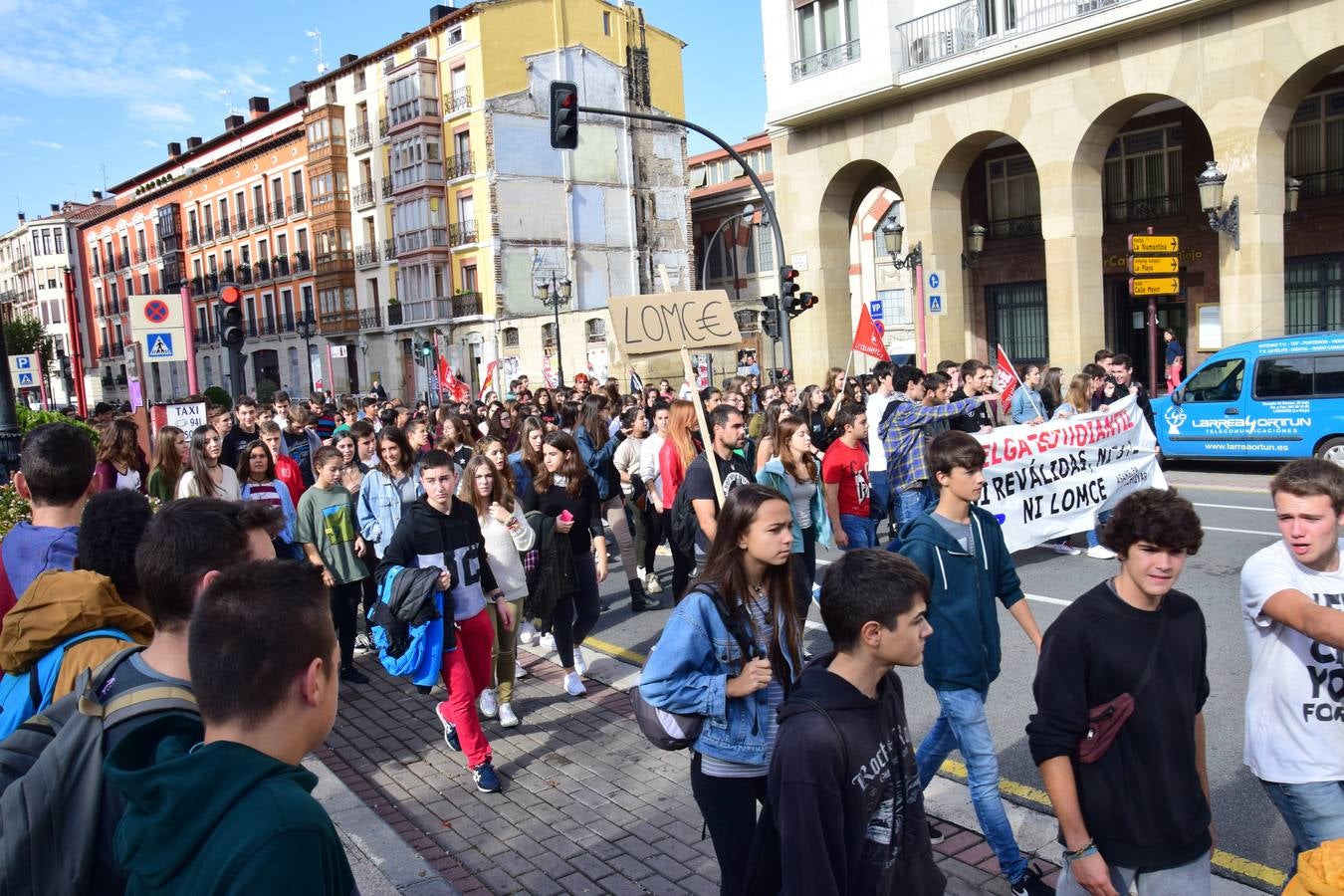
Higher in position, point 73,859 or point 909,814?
point 73,859

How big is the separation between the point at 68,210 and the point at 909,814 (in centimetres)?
10641

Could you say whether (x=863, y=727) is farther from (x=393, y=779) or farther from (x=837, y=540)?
(x=837, y=540)

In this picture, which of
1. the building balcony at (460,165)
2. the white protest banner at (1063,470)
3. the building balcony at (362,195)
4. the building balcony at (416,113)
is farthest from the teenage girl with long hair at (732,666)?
the building balcony at (362,195)

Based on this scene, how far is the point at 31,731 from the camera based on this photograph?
2.50m

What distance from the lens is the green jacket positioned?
1.77 m

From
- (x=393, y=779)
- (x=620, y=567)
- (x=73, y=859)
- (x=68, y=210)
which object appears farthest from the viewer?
(x=68, y=210)

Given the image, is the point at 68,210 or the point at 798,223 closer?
the point at 798,223

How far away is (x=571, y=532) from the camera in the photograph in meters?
7.80

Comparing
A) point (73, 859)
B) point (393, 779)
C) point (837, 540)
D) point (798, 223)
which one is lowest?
point (393, 779)

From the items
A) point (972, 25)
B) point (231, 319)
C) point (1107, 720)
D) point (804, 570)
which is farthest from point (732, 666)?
point (972, 25)

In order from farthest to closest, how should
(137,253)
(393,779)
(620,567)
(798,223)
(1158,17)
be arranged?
(137,253)
(798,223)
(1158,17)
(620,567)
(393,779)

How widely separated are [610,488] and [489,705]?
336 centimetres

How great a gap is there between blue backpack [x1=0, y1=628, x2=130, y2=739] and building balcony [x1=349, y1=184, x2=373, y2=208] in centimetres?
5343

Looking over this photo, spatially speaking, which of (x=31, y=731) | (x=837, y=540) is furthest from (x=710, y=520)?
(x=31, y=731)
